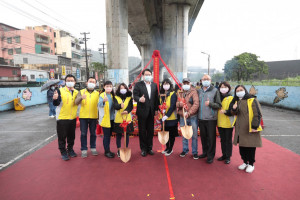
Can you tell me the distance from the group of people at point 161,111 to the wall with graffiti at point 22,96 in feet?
30.5

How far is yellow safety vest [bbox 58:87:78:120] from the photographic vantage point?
3.72 meters

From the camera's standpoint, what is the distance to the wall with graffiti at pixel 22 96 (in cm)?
1151

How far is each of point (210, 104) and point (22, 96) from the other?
14.5 m

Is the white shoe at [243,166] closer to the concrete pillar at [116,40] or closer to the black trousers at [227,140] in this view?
the black trousers at [227,140]

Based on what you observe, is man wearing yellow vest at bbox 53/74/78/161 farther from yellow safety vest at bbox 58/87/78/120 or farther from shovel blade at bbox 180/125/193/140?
shovel blade at bbox 180/125/193/140

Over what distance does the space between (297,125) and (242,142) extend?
591 centimetres

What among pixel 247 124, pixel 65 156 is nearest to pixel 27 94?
pixel 65 156

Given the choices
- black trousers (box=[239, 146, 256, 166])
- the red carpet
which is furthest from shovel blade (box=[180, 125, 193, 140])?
black trousers (box=[239, 146, 256, 166])

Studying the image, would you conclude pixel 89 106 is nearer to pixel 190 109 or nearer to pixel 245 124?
pixel 190 109

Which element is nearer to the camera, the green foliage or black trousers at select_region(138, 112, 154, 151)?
black trousers at select_region(138, 112, 154, 151)

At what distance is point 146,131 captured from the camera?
13.7 feet

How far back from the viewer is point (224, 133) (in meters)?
3.62

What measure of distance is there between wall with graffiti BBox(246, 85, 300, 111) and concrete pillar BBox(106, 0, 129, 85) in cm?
823

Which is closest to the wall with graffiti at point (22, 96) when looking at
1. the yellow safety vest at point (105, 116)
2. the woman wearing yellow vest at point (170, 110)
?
the yellow safety vest at point (105, 116)
